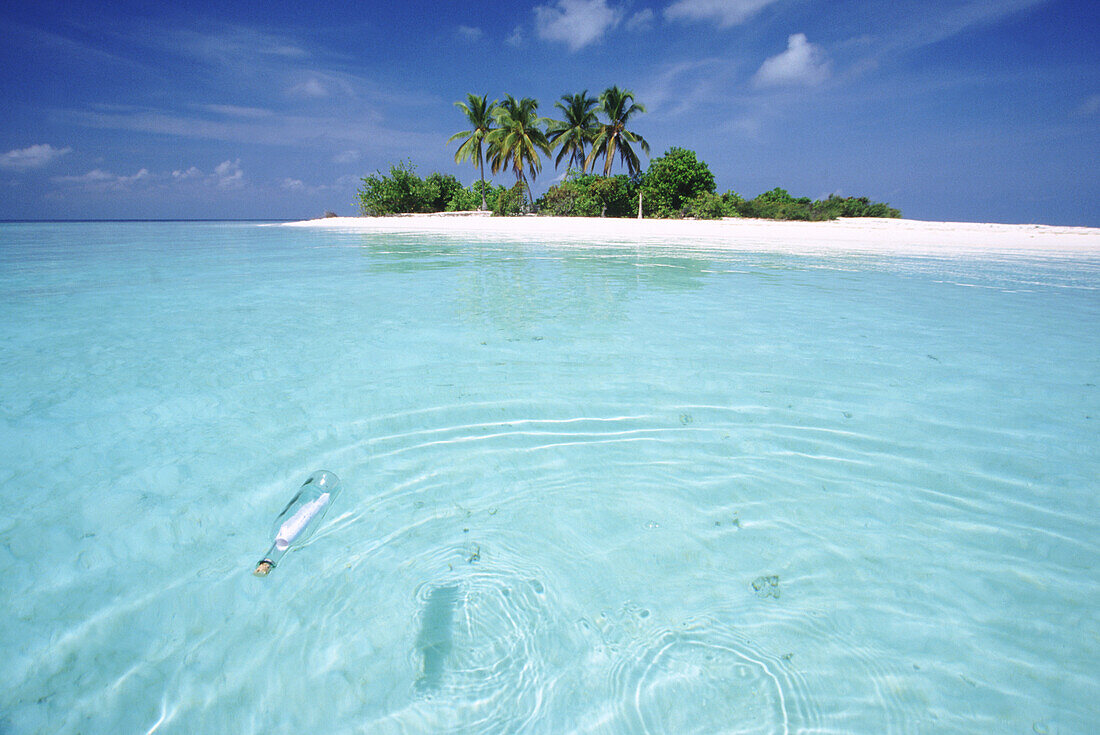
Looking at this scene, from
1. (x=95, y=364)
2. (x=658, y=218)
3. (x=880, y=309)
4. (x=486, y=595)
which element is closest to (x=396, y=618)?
(x=486, y=595)

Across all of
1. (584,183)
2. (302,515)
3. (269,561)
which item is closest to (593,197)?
(584,183)

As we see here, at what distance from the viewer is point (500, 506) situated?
6.12 ft

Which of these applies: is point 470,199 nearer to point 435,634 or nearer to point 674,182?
point 674,182

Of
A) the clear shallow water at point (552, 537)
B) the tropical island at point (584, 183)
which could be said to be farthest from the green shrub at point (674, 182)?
the clear shallow water at point (552, 537)

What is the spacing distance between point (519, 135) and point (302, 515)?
31.5 m

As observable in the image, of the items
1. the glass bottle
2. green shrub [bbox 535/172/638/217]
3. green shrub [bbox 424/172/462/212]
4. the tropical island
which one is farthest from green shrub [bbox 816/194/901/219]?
the glass bottle

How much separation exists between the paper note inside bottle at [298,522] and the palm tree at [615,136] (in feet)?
99.1

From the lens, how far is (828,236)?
63.0ft

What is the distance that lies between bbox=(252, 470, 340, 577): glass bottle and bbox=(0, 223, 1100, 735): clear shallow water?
0.18ft

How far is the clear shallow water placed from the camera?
119cm

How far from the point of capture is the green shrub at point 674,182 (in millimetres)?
26969

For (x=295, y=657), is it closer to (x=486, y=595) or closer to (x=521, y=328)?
(x=486, y=595)

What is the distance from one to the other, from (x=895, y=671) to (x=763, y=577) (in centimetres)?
38

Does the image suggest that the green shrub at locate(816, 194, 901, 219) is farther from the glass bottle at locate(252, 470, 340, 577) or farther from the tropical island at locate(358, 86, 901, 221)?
the glass bottle at locate(252, 470, 340, 577)
